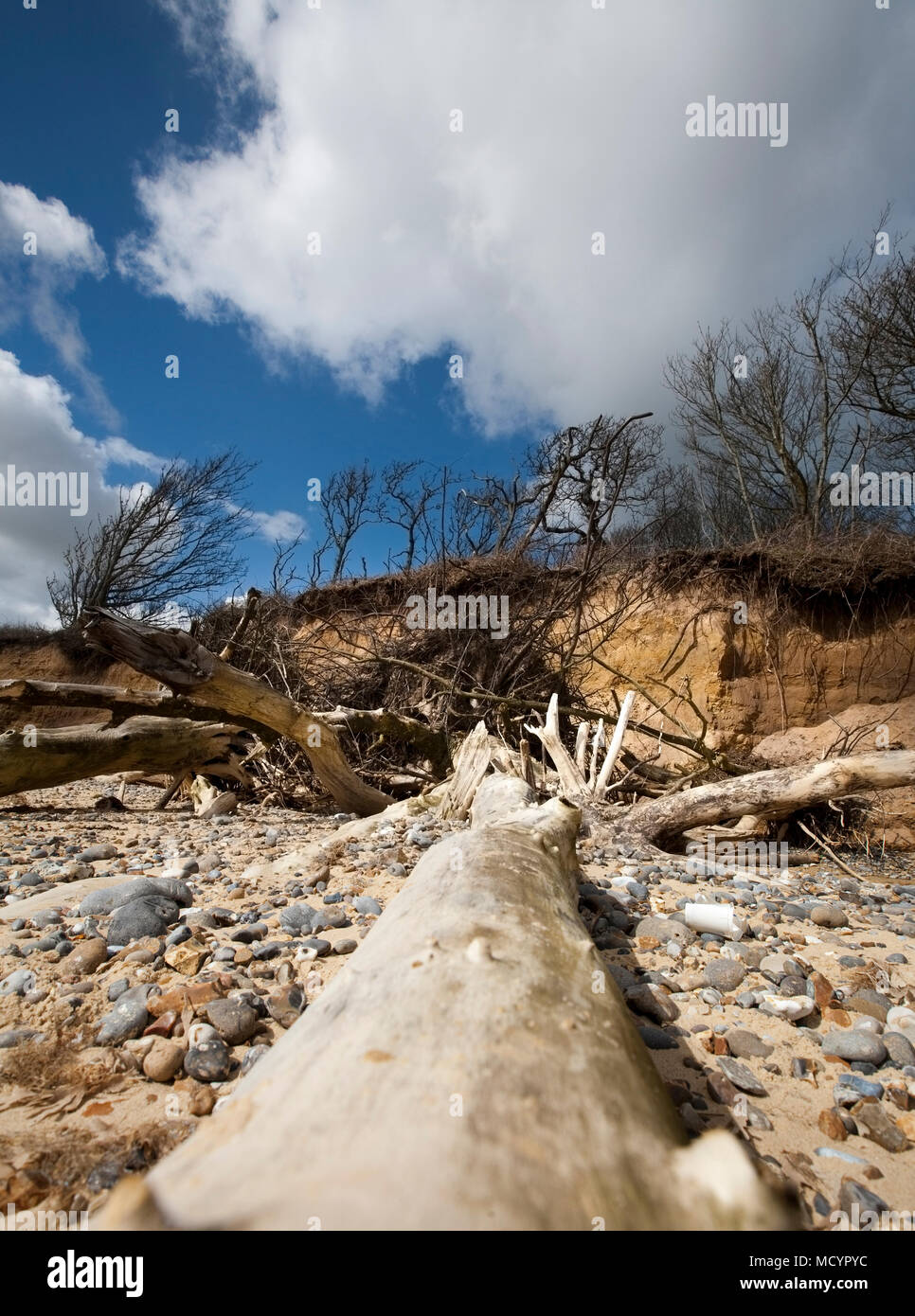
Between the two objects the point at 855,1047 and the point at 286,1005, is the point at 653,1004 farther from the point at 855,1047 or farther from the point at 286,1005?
the point at 286,1005

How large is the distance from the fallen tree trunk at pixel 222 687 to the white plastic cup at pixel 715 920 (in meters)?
3.38

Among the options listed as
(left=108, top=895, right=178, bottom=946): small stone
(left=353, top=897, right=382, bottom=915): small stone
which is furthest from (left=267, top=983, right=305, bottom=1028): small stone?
(left=108, top=895, right=178, bottom=946): small stone

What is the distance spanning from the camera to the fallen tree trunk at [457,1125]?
67 cm

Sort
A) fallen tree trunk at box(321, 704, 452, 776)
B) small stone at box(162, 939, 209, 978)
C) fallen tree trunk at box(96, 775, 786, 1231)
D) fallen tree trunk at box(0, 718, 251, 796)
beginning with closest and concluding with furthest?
fallen tree trunk at box(96, 775, 786, 1231)
small stone at box(162, 939, 209, 978)
fallen tree trunk at box(0, 718, 251, 796)
fallen tree trunk at box(321, 704, 452, 776)

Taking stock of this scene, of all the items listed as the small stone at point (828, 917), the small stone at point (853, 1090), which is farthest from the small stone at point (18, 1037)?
the small stone at point (828, 917)

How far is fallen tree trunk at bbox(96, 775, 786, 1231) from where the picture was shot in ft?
2.20

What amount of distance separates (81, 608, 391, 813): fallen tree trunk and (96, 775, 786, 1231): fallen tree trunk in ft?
10.2

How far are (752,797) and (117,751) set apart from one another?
18.5 feet

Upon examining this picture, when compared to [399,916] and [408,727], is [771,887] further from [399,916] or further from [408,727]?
[408,727]

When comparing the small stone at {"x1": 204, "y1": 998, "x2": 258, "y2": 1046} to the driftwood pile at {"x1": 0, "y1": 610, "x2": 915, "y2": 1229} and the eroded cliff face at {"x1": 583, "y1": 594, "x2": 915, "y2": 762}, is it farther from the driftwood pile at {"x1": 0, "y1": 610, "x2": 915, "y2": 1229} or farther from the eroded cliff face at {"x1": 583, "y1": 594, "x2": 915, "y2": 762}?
the eroded cliff face at {"x1": 583, "y1": 594, "x2": 915, "y2": 762}

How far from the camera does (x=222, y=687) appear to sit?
443cm
